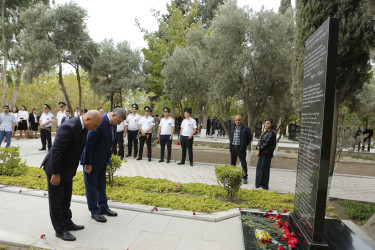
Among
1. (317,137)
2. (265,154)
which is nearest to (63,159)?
(317,137)

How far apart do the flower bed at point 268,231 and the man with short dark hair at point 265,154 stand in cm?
188

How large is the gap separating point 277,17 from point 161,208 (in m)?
8.00

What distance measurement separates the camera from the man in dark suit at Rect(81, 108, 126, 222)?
3.80 metres

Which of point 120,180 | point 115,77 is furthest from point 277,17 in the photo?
point 115,77

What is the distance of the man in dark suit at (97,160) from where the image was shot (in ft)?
12.5

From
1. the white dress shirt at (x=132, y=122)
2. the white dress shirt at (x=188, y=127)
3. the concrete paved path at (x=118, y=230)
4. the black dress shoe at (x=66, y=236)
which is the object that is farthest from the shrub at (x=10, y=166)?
the white dress shirt at (x=188, y=127)

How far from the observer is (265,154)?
620 cm

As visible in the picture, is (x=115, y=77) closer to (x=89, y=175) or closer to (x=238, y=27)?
(x=238, y=27)

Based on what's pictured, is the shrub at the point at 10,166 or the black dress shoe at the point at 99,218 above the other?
the shrub at the point at 10,166

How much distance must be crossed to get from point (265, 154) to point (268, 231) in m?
2.81

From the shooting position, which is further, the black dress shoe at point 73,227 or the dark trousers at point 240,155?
the dark trousers at point 240,155

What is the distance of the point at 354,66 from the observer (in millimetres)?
5402

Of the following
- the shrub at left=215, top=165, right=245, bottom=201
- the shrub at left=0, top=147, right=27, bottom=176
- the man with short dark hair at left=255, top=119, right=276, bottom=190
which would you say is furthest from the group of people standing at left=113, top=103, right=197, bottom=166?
the shrub at left=215, top=165, right=245, bottom=201

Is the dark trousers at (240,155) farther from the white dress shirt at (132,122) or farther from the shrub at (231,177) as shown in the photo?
the white dress shirt at (132,122)
